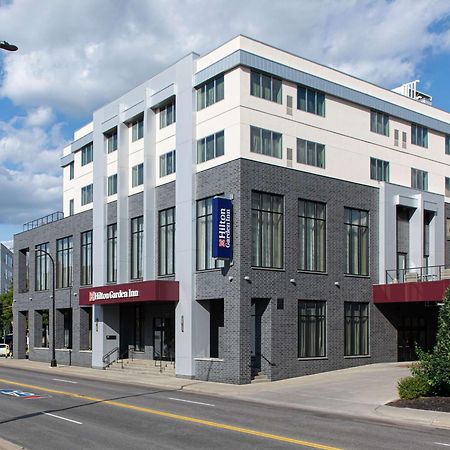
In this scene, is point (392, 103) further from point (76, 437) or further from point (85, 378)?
point (76, 437)

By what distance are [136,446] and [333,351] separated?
2294cm

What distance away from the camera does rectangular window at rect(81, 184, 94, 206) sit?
49031mm

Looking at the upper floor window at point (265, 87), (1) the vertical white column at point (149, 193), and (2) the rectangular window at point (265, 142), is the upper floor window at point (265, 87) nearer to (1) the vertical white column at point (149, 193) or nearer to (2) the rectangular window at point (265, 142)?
(2) the rectangular window at point (265, 142)

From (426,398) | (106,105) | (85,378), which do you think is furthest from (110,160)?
(426,398)

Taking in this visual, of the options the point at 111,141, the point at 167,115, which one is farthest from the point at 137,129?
the point at 167,115

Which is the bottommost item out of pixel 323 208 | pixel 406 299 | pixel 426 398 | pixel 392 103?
pixel 426 398

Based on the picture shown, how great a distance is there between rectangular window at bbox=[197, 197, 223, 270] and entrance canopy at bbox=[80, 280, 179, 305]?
2.10 m

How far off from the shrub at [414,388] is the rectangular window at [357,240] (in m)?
15.1

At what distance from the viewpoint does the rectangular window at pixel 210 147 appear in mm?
33875

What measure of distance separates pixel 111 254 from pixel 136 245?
316 centimetres

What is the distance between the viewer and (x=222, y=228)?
31922 mm

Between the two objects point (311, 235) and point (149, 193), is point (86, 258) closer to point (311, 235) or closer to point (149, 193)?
point (149, 193)

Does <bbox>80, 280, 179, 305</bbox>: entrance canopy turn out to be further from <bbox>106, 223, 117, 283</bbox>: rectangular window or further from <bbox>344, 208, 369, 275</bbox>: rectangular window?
<bbox>344, 208, 369, 275</bbox>: rectangular window

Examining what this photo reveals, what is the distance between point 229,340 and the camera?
1258 inches
